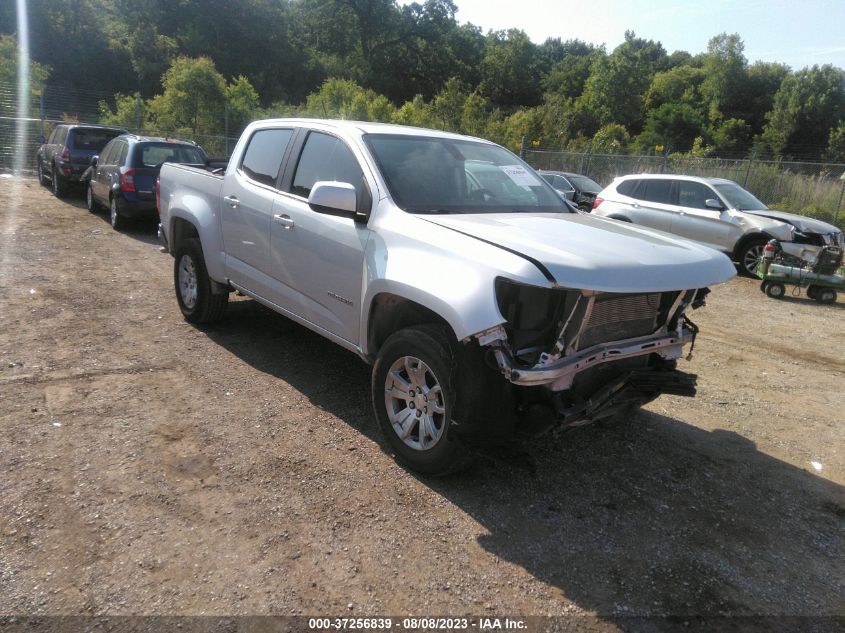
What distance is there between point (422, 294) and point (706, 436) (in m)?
2.49

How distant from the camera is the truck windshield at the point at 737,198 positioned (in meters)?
11.3

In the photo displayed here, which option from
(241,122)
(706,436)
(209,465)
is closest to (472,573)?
(209,465)

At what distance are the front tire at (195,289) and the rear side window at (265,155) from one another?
1081mm

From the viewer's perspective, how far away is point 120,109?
2642 cm

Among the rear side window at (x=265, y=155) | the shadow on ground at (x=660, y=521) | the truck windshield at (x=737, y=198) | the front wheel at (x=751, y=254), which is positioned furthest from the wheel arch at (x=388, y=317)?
the truck windshield at (x=737, y=198)

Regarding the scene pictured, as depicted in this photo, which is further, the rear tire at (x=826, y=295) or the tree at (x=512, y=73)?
the tree at (x=512, y=73)

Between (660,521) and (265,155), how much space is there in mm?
3959

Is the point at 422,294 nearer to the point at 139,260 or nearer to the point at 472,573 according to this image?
the point at 472,573

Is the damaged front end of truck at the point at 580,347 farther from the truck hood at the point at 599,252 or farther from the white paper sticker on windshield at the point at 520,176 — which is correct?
the white paper sticker on windshield at the point at 520,176

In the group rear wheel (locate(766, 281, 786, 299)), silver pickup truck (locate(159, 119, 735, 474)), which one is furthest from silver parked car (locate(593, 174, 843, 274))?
silver pickup truck (locate(159, 119, 735, 474))

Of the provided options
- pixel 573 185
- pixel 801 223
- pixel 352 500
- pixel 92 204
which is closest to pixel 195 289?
pixel 352 500

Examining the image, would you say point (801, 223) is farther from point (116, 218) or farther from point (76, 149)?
point (76, 149)

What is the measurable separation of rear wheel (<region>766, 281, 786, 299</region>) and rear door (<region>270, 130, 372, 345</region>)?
809 centimetres

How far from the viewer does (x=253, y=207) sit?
4922 mm
